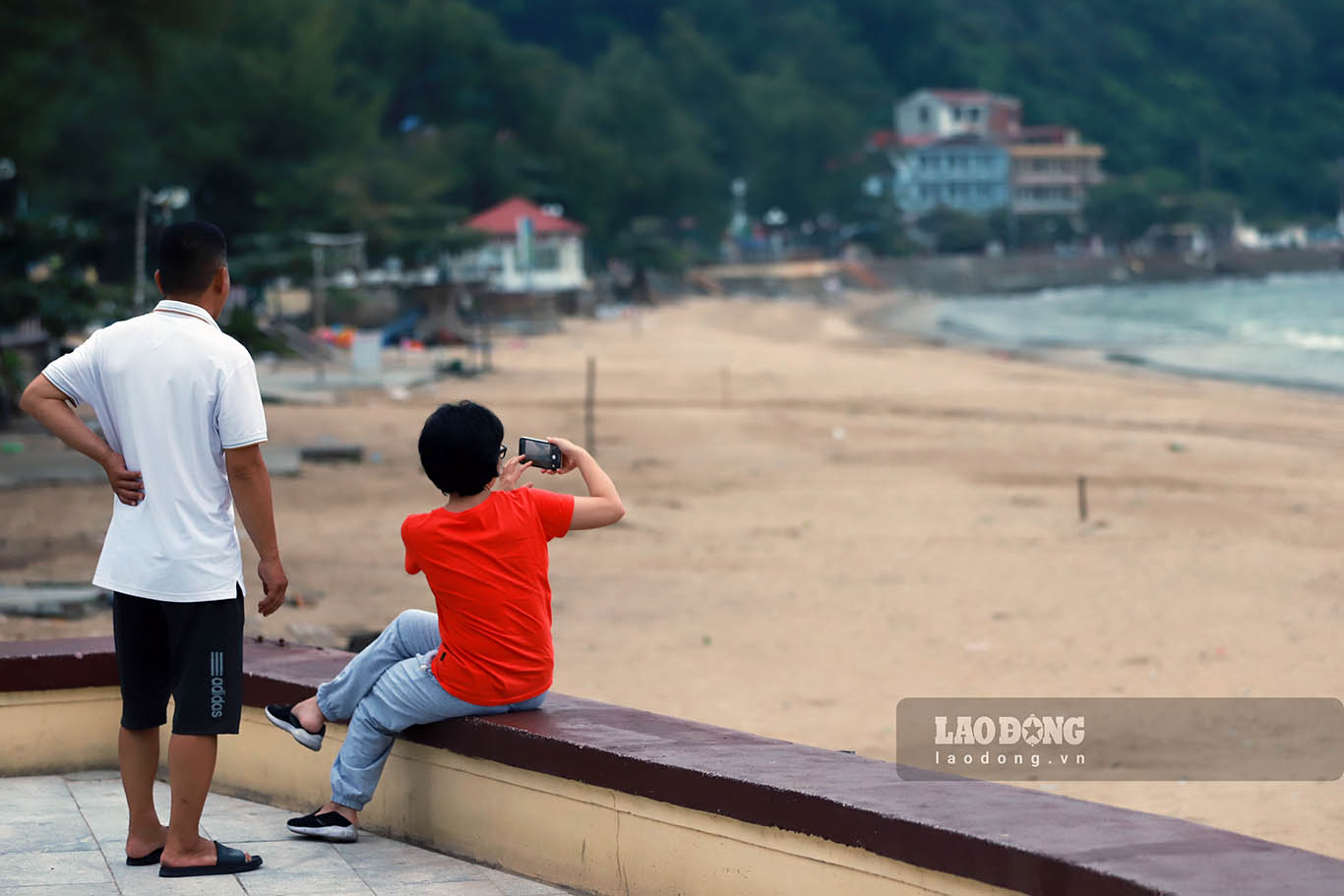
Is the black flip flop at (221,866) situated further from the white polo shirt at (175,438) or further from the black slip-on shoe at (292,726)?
the white polo shirt at (175,438)

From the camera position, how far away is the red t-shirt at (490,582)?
3707 mm

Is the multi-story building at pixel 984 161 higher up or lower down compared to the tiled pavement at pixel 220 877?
higher up

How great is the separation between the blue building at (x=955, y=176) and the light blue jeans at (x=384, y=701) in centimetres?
11482

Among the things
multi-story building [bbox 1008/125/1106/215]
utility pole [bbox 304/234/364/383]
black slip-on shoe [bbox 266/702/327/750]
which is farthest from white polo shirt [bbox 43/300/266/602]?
multi-story building [bbox 1008/125/1106/215]

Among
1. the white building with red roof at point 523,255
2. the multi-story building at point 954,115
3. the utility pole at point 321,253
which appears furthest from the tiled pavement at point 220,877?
the multi-story building at point 954,115

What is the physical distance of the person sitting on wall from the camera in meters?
3.66

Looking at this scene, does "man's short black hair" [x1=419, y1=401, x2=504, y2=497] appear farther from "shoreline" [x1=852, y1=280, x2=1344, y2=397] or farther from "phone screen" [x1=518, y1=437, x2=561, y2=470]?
"shoreline" [x1=852, y1=280, x2=1344, y2=397]

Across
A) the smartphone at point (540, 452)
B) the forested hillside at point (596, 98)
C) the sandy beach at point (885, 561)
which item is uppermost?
the forested hillside at point (596, 98)

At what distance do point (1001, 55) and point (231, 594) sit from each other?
139 metres

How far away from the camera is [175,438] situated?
3455 millimetres

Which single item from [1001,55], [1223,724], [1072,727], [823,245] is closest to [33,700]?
[1072,727]

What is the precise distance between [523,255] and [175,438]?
5150 centimetres

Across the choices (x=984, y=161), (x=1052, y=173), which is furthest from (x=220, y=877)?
(x=1052, y=173)

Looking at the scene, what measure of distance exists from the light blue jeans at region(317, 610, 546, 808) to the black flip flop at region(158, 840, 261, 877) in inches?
12.2
